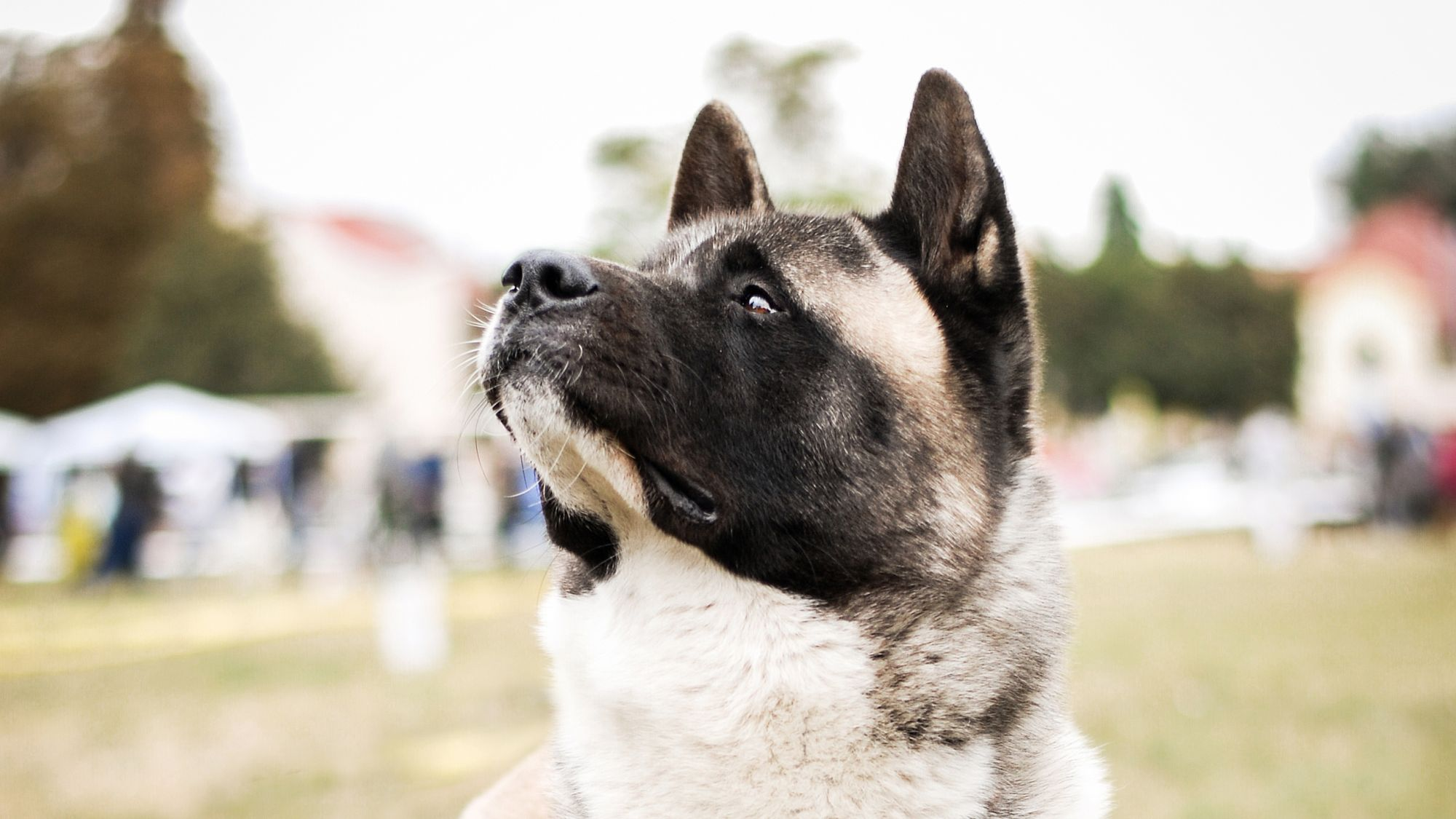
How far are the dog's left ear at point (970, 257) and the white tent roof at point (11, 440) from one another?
1002 inches

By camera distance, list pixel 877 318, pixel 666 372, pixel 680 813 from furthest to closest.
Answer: pixel 877 318, pixel 666 372, pixel 680 813

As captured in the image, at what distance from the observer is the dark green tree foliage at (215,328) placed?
97.5 ft

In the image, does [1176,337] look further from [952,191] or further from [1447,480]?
[952,191]

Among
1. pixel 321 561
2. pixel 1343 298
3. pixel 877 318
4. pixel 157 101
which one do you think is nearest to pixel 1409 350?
pixel 1343 298

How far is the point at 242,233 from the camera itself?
32.0m

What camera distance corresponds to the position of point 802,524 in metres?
2.34

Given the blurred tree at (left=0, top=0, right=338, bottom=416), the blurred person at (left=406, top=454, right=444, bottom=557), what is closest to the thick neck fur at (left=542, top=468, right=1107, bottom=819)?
the blurred person at (left=406, top=454, right=444, bottom=557)

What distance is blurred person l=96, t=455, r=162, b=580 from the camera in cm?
1755

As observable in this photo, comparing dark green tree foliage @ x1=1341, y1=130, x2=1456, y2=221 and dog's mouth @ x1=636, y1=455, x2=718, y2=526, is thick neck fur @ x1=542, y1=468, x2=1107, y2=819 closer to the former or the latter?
dog's mouth @ x1=636, y1=455, x2=718, y2=526

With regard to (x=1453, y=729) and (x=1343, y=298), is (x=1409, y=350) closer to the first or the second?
(x=1343, y=298)

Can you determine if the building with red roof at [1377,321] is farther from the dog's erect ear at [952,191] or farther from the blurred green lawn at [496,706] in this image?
the dog's erect ear at [952,191]

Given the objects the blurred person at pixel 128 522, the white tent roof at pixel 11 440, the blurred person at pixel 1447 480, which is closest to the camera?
the blurred person at pixel 128 522

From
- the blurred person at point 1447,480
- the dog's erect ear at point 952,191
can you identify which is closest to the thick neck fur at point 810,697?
the dog's erect ear at point 952,191

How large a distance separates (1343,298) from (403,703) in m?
51.5
